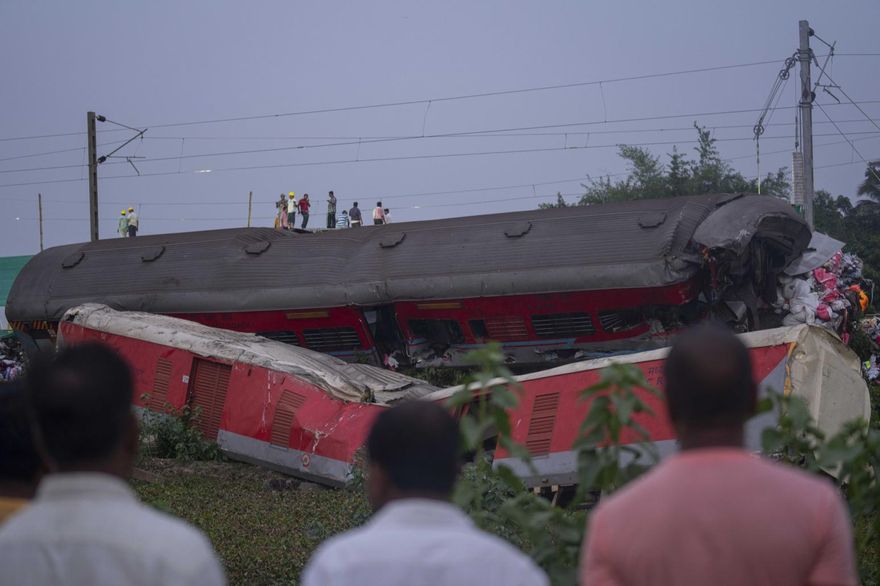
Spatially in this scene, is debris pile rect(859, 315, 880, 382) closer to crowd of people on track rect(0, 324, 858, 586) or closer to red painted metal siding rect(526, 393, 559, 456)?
red painted metal siding rect(526, 393, 559, 456)

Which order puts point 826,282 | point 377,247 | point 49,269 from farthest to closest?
point 49,269
point 377,247
point 826,282

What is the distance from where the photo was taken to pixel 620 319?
1561 cm

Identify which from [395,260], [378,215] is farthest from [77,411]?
[378,215]

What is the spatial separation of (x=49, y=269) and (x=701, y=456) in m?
20.5

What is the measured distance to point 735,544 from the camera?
232cm

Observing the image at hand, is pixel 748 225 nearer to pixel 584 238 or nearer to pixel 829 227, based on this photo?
pixel 584 238

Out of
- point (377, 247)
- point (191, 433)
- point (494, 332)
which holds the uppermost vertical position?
point (377, 247)

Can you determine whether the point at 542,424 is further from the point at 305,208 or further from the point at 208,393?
the point at 305,208

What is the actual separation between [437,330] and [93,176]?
58.1 ft

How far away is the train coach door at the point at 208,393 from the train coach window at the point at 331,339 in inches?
139

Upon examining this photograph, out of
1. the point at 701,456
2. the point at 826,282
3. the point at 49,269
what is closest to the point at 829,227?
the point at 826,282

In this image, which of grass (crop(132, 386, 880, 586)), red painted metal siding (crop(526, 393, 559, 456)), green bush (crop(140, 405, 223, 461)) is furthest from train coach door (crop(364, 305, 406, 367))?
red painted metal siding (crop(526, 393, 559, 456))

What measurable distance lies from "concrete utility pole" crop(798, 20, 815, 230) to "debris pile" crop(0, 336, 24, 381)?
17925 millimetres

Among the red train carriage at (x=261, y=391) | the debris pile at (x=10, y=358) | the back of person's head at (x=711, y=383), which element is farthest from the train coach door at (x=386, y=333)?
the back of person's head at (x=711, y=383)
